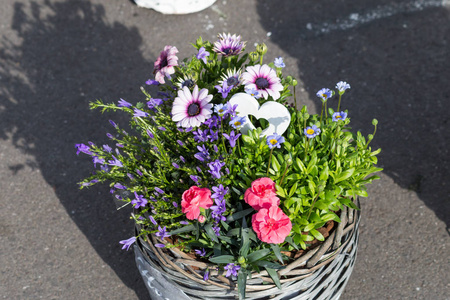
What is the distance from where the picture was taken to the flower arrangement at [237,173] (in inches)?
65.1

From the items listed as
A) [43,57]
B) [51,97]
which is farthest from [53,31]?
[51,97]

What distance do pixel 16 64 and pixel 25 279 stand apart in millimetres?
→ 1681

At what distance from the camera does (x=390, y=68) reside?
3.41 m

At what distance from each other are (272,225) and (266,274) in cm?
18

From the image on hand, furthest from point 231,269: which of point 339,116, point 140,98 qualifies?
point 140,98

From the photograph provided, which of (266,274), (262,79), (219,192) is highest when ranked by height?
(262,79)

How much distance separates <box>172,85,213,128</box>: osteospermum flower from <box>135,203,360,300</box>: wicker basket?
1.40 feet

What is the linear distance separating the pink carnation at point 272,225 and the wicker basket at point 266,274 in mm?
138

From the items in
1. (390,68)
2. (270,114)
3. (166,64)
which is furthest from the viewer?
(390,68)

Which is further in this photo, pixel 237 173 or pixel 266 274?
pixel 237 173

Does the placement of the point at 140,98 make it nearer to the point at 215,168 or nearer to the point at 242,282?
the point at 215,168

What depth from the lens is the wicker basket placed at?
1.69 meters

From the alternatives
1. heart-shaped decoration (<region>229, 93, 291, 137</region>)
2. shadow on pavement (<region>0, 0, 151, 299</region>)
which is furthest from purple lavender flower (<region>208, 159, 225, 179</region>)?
shadow on pavement (<region>0, 0, 151, 299</region>)

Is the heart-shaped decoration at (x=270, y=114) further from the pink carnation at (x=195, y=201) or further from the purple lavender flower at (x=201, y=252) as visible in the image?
the purple lavender flower at (x=201, y=252)
